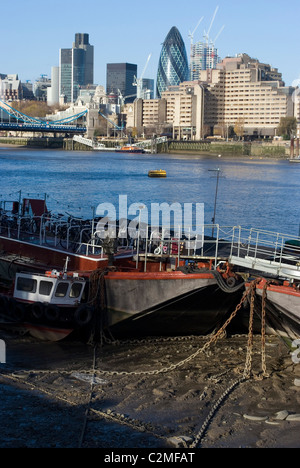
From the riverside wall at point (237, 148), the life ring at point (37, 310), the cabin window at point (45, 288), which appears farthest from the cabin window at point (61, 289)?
the riverside wall at point (237, 148)

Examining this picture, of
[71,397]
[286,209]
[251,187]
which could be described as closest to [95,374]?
[71,397]

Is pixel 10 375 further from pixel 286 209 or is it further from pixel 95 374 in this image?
pixel 286 209

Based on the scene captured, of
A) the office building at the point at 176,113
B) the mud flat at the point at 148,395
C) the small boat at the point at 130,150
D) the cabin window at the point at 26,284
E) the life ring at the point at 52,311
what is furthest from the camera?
the office building at the point at 176,113

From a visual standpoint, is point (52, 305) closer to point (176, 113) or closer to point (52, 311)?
point (52, 311)

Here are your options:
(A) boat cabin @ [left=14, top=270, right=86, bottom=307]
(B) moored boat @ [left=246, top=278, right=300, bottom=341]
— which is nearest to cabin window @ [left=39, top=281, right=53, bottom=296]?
(A) boat cabin @ [left=14, top=270, right=86, bottom=307]

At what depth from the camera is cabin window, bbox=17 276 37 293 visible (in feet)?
42.4

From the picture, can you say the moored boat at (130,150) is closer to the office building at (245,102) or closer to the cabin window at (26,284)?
the office building at (245,102)

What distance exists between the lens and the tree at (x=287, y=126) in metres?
142

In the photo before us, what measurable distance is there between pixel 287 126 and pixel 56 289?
136m

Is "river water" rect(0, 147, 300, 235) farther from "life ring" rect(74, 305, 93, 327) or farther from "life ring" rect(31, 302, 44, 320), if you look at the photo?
"life ring" rect(74, 305, 93, 327)

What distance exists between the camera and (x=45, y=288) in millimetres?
12805

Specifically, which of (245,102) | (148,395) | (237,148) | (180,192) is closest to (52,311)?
(148,395)

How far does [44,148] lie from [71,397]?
13385cm

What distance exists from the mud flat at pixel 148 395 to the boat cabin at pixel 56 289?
0.79 m
